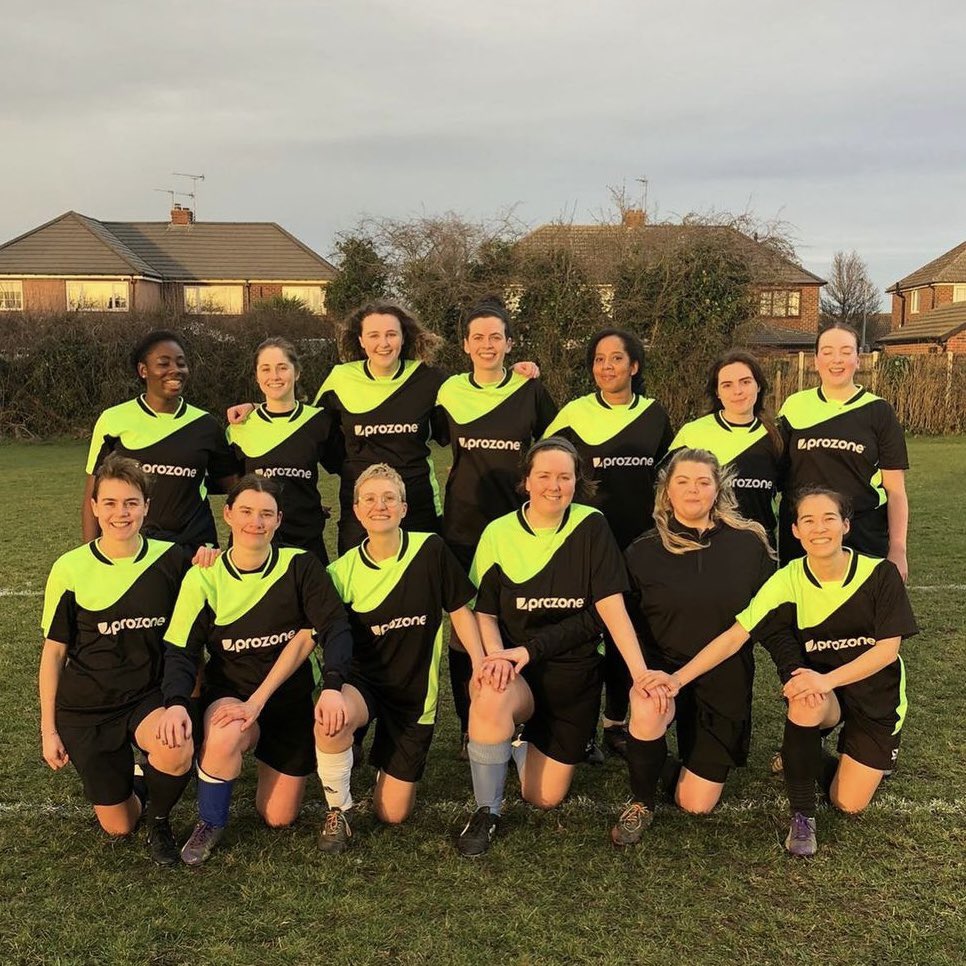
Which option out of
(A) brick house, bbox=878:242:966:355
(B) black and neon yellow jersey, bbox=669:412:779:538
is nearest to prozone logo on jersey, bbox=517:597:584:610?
(B) black and neon yellow jersey, bbox=669:412:779:538

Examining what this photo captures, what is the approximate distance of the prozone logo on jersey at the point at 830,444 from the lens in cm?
379

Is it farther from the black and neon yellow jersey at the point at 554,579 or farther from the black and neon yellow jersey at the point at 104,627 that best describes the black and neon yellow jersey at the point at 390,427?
the black and neon yellow jersey at the point at 104,627

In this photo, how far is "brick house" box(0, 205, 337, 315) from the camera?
3231cm

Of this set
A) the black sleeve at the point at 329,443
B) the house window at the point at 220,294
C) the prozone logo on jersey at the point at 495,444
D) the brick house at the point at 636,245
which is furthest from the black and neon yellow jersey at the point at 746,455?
the house window at the point at 220,294

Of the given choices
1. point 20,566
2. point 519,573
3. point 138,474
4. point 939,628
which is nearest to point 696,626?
point 519,573

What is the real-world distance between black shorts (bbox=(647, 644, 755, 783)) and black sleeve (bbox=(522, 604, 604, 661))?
13.0 inches

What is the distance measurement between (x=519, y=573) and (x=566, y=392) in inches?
511

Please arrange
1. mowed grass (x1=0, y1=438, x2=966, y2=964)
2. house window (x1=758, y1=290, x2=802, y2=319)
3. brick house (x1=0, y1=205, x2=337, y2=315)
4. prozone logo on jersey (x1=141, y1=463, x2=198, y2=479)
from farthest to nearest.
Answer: brick house (x1=0, y1=205, x2=337, y2=315) → house window (x1=758, y1=290, x2=802, y2=319) → prozone logo on jersey (x1=141, y1=463, x2=198, y2=479) → mowed grass (x1=0, y1=438, x2=966, y2=964)

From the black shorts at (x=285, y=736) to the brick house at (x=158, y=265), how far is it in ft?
94.6

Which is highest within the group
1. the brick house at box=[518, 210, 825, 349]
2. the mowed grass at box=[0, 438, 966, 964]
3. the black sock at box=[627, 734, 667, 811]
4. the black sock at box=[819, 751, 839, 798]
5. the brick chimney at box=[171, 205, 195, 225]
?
the brick chimney at box=[171, 205, 195, 225]

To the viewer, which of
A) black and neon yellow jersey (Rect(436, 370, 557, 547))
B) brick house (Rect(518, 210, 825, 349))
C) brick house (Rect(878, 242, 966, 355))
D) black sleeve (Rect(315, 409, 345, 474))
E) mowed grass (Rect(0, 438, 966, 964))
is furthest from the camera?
brick house (Rect(878, 242, 966, 355))

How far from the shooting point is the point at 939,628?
18.3 feet

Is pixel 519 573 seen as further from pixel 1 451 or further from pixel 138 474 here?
pixel 1 451

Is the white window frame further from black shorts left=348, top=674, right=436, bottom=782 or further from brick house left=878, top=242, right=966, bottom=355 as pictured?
black shorts left=348, top=674, right=436, bottom=782
